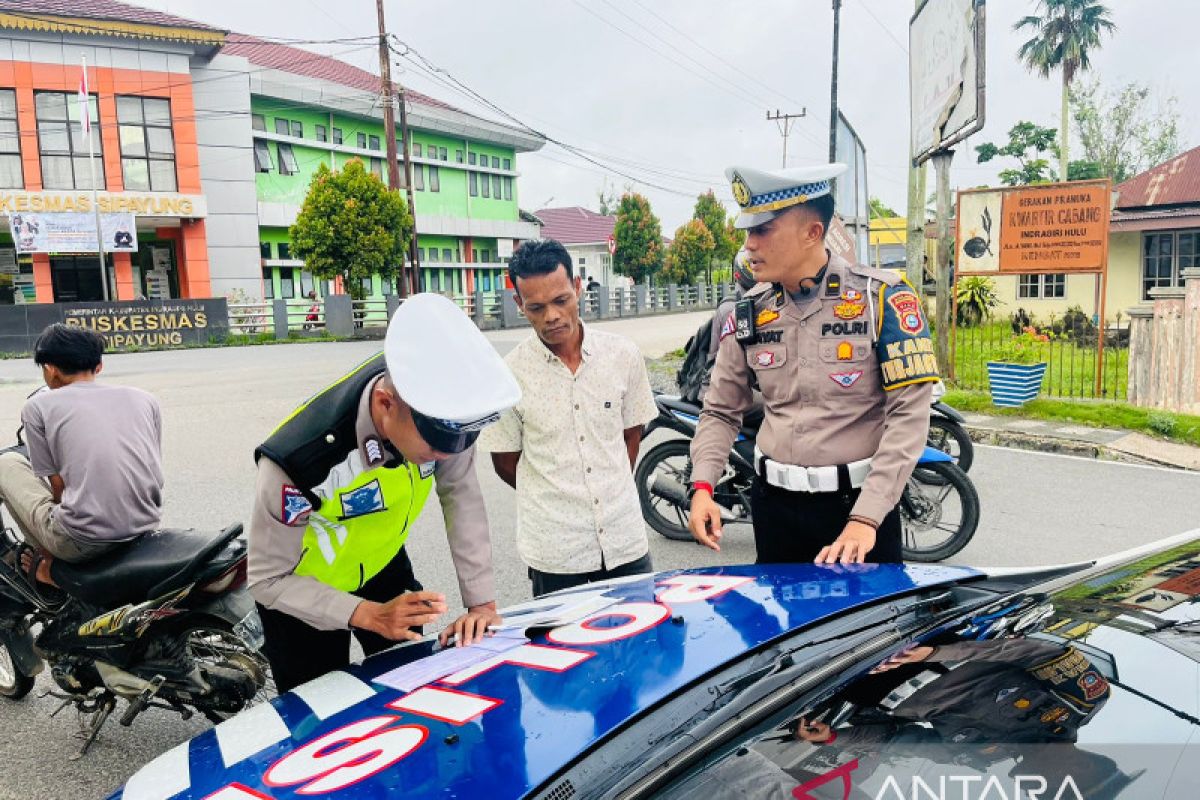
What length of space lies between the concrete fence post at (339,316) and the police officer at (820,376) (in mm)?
22610

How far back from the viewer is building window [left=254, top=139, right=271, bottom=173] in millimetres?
29734

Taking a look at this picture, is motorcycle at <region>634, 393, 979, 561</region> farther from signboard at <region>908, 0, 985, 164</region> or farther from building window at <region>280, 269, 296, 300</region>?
building window at <region>280, 269, 296, 300</region>

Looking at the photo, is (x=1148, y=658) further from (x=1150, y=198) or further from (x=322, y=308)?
(x=322, y=308)

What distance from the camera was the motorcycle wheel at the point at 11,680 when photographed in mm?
3430

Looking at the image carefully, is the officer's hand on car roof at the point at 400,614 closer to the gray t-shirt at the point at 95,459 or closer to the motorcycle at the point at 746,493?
the gray t-shirt at the point at 95,459

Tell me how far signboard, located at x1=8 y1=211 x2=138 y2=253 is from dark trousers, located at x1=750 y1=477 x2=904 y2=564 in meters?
26.1

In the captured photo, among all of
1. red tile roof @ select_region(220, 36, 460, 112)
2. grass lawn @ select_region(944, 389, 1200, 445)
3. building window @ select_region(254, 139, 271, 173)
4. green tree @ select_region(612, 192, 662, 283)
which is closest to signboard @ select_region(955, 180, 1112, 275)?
grass lawn @ select_region(944, 389, 1200, 445)

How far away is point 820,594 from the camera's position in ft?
6.18

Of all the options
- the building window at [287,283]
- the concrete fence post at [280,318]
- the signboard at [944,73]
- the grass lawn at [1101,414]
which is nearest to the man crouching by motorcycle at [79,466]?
the grass lawn at [1101,414]

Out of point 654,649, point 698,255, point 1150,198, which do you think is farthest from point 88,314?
point 698,255

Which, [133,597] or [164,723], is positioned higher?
[133,597]

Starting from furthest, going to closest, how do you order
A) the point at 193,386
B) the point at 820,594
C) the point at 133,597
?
the point at 193,386 < the point at 133,597 < the point at 820,594

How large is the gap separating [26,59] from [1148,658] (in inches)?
1184

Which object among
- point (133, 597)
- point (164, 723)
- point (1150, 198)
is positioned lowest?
point (164, 723)
